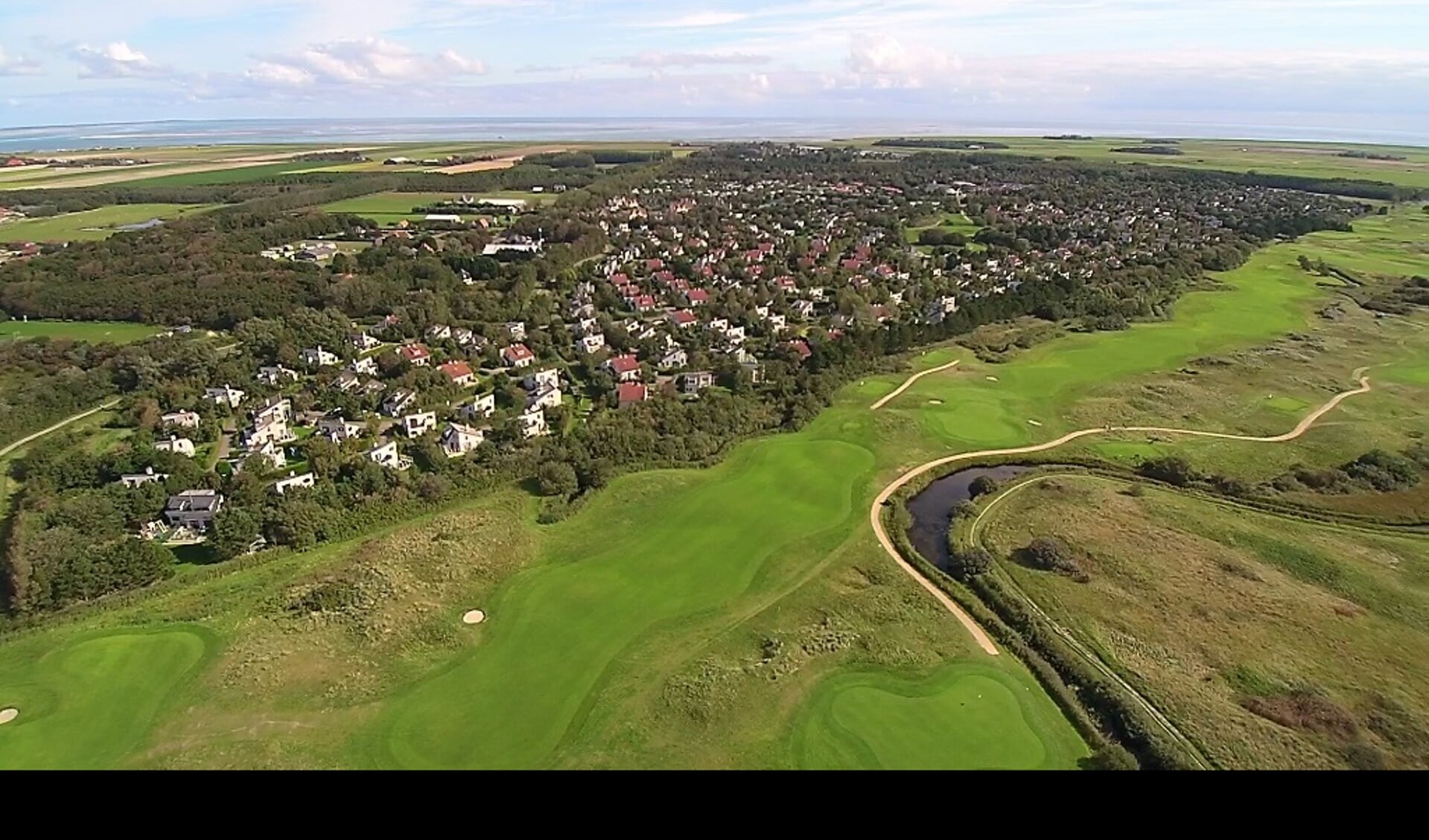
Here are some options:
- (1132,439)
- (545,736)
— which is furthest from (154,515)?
(1132,439)

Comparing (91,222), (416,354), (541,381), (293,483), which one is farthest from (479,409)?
(91,222)

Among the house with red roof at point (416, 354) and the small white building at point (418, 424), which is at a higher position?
the house with red roof at point (416, 354)

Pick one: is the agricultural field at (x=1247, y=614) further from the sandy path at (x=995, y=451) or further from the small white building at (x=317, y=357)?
the small white building at (x=317, y=357)

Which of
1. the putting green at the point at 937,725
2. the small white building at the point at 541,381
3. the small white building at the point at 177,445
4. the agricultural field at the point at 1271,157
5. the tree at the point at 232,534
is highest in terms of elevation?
the agricultural field at the point at 1271,157

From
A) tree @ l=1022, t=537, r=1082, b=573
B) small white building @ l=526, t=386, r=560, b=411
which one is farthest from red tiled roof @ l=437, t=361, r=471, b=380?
tree @ l=1022, t=537, r=1082, b=573

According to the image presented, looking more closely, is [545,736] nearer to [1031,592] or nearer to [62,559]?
[1031,592]

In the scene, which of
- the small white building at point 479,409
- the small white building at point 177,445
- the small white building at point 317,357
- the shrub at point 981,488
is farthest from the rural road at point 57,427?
the shrub at point 981,488

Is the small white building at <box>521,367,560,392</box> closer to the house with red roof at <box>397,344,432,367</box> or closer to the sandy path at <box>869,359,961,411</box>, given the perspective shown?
the house with red roof at <box>397,344,432,367</box>
